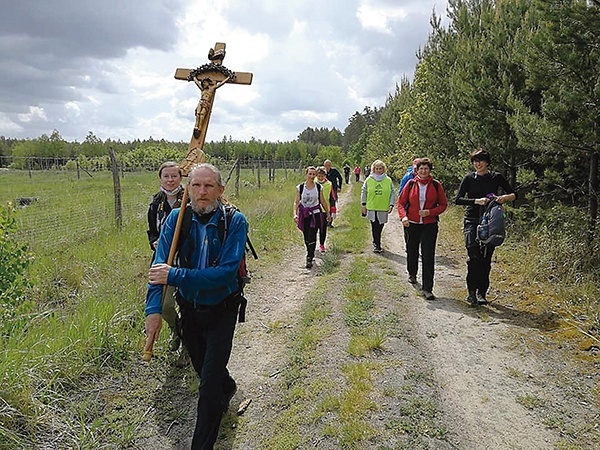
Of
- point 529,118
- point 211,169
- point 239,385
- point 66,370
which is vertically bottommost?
point 239,385

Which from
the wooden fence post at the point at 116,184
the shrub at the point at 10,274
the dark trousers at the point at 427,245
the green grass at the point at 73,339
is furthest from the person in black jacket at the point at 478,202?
the wooden fence post at the point at 116,184

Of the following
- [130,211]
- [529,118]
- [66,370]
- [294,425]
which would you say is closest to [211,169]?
[294,425]

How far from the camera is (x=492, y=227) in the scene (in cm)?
564

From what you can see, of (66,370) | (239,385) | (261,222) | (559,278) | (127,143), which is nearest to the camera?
(66,370)

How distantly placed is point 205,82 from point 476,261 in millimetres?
4041

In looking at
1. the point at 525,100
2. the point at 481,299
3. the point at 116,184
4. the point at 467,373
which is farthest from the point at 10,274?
the point at 525,100

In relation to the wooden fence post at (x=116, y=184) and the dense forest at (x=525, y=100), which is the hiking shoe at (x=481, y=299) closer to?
the dense forest at (x=525, y=100)

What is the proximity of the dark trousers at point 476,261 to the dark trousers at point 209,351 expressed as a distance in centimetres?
379

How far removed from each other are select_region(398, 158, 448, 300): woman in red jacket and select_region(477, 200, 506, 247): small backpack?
70 centimetres

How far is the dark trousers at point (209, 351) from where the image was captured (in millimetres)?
3045

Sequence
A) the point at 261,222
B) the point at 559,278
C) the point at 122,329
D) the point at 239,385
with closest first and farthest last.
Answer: the point at 239,385, the point at 122,329, the point at 559,278, the point at 261,222

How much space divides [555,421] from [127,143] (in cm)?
8266

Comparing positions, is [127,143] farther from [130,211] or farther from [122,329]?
[122,329]

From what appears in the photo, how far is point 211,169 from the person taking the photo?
10.4 feet
